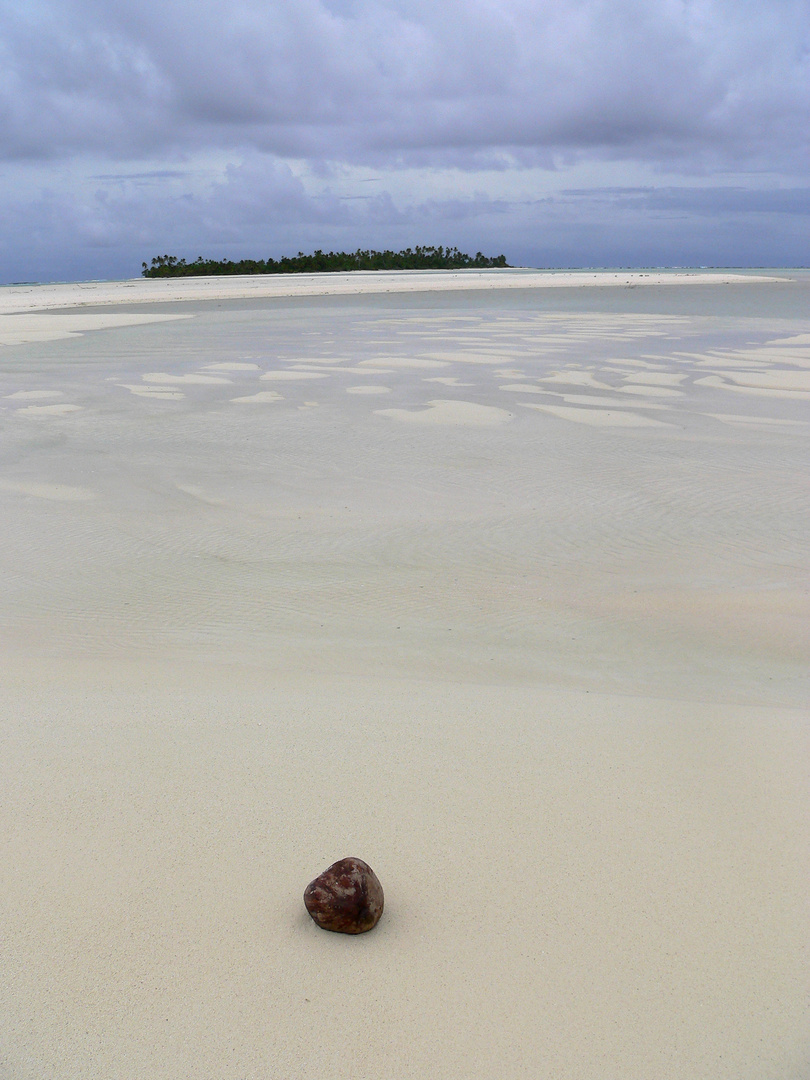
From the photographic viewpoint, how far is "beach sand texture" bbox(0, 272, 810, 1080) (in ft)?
5.83

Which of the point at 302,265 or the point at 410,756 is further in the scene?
the point at 302,265

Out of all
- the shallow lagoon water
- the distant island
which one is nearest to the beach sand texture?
the shallow lagoon water

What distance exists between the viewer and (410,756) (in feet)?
8.91

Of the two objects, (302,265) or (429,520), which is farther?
(302,265)

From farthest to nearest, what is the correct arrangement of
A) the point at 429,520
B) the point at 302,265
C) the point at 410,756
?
1. the point at 302,265
2. the point at 429,520
3. the point at 410,756

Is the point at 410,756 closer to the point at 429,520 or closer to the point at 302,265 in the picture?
the point at 429,520

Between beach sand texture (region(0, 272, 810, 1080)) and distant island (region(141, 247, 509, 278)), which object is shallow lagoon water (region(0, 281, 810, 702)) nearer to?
beach sand texture (region(0, 272, 810, 1080))

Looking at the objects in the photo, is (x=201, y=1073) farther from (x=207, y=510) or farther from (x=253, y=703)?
(x=207, y=510)

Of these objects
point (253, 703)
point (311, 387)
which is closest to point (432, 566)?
point (253, 703)

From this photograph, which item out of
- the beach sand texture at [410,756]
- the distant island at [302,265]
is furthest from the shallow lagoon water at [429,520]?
the distant island at [302,265]

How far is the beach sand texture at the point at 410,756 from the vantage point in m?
1.78

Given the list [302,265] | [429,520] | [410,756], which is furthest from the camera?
[302,265]

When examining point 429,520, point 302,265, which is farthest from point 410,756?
point 302,265

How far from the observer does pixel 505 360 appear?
12.1 m
